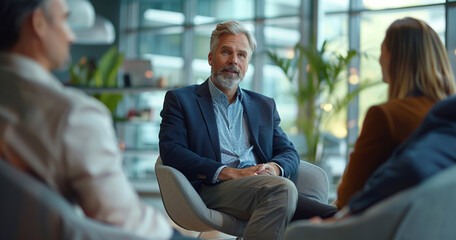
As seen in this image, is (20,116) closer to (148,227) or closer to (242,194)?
(148,227)

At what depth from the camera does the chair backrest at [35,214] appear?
117 centimetres

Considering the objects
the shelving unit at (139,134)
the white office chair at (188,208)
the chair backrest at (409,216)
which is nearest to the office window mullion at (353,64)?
the shelving unit at (139,134)

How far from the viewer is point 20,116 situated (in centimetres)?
121

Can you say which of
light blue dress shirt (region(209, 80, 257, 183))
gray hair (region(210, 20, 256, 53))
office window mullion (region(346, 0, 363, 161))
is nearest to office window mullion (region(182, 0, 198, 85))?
office window mullion (region(346, 0, 363, 161))

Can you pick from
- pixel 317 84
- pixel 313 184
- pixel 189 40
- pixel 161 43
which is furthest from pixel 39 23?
pixel 161 43

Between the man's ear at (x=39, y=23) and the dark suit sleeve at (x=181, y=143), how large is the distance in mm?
1556

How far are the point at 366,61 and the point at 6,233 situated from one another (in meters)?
7.50

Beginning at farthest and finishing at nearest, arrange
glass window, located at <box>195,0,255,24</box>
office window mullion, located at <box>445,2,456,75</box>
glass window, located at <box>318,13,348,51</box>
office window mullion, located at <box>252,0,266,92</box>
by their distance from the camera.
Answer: glass window, located at <box>195,0,255,24</box>, office window mullion, located at <box>252,0,266,92</box>, glass window, located at <box>318,13,348,51</box>, office window mullion, located at <box>445,2,456,75</box>

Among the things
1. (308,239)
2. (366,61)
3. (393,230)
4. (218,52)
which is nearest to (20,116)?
(308,239)

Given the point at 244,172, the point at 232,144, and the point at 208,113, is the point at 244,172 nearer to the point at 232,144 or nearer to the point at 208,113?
the point at 232,144

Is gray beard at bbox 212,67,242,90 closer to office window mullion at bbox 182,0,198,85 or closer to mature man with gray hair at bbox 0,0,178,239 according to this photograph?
mature man with gray hair at bbox 0,0,178,239

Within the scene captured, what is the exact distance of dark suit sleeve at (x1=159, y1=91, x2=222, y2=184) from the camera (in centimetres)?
278

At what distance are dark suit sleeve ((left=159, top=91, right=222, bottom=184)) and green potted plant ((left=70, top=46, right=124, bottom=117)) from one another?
5.96 m

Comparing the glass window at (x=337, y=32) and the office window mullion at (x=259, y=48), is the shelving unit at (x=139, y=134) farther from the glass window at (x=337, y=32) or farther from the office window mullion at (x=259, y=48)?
the glass window at (x=337, y=32)
